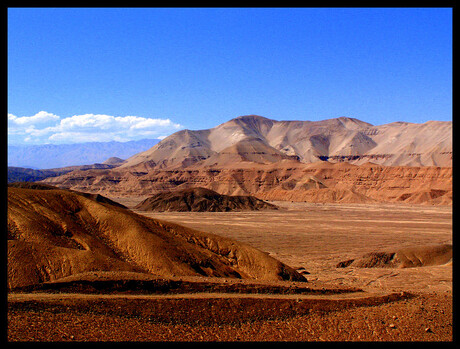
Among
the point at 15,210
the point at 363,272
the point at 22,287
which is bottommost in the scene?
the point at 363,272

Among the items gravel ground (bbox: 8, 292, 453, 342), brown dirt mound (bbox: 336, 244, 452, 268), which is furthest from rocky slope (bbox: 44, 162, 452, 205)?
gravel ground (bbox: 8, 292, 453, 342)

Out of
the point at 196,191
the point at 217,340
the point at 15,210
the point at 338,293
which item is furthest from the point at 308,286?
the point at 196,191

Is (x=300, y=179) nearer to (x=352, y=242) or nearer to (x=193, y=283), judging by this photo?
(x=352, y=242)

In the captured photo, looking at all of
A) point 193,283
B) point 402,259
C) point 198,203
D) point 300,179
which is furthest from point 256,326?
point 300,179

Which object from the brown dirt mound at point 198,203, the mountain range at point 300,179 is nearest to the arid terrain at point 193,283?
the brown dirt mound at point 198,203

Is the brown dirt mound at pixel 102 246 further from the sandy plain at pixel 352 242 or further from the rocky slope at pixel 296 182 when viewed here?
the rocky slope at pixel 296 182
